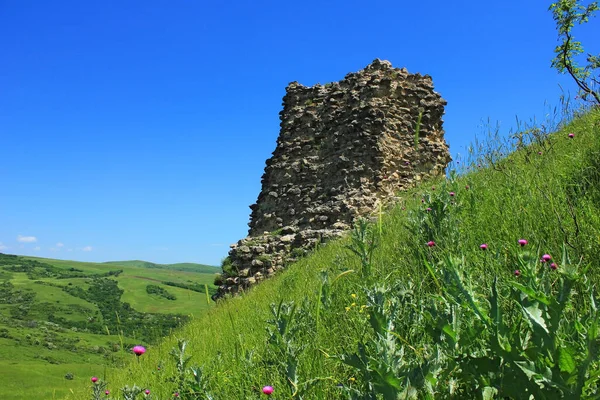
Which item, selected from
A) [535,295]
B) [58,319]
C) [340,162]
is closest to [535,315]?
[535,295]

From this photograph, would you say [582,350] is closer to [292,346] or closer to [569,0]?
[292,346]

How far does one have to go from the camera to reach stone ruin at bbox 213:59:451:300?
14.2 metres

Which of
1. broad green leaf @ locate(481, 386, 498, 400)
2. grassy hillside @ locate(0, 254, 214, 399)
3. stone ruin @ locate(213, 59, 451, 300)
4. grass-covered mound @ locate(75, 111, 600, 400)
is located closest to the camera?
grass-covered mound @ locate(75, 111, 600, 400)

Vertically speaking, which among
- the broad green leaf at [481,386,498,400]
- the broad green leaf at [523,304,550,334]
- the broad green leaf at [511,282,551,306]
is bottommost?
the broad green leaf at [481,386,498,400]

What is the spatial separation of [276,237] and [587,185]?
11.7 meters

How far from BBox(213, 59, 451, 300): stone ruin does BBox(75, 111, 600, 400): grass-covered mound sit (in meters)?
7.52

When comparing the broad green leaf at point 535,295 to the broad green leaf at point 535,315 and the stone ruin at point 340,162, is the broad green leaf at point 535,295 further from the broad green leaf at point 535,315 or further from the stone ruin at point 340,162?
the stone ruin at point 340,162

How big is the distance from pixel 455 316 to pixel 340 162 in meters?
14.0

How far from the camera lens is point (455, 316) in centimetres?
165

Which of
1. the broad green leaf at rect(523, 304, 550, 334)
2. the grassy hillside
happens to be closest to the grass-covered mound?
the broad green leaf at rect(523, 304, 550, 334)

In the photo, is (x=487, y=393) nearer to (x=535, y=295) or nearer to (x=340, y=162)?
(x=535, y=295)

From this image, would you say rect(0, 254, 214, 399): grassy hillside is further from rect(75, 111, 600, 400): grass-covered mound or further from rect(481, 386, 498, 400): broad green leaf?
rect(481, 386, 498, 400): broad green leaf

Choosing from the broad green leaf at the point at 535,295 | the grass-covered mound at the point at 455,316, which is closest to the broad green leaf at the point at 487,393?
the grass-covered mound at the point at 455,316

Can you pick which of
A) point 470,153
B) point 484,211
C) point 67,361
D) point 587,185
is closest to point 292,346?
point 484,211
